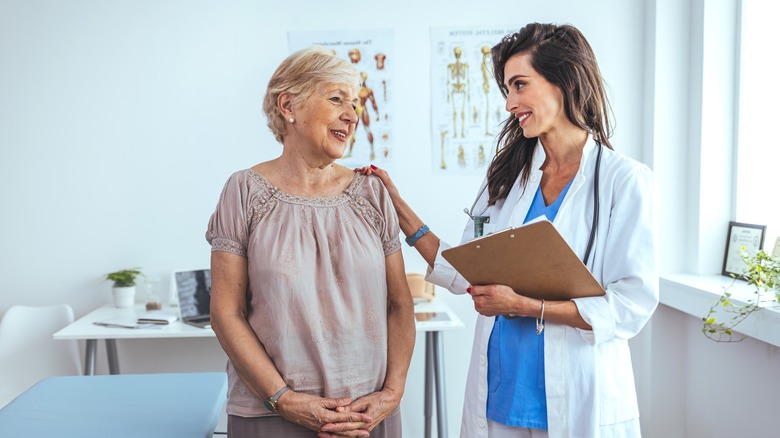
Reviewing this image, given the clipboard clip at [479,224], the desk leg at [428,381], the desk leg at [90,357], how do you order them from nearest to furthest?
1. the clipboard clip at [479,224]
2. the desk leg at [90,357]
3. the desk leg at [428,381]

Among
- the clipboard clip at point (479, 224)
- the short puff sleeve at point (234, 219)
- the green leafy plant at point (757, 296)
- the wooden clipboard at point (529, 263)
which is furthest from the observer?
the green leafy plant at point (757, 296)

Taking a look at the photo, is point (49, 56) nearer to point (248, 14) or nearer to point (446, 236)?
point (248, 14)

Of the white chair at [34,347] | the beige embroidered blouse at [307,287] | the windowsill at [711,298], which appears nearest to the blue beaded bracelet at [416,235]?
the beige embroidered blouse at [307,287]

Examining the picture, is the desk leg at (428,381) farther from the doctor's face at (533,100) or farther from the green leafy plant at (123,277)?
the doctor's face at (533,100)

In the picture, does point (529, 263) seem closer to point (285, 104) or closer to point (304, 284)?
point (304, 284)

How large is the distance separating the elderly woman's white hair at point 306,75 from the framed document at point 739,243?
203 cm

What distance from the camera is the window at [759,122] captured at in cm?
276

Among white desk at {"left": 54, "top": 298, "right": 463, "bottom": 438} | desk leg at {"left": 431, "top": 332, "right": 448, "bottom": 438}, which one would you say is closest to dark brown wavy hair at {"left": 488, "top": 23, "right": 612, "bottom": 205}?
white desk at {"left": 54, "top": 298, "right": 463, "bottom": 438}

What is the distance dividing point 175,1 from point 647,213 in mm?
2690

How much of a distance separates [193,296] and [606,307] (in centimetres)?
214

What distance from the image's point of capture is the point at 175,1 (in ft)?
10.9

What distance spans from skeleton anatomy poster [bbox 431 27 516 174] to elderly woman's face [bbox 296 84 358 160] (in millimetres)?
1928

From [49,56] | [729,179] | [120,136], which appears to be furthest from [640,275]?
[49,56]

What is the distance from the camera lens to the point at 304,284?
141 cm
